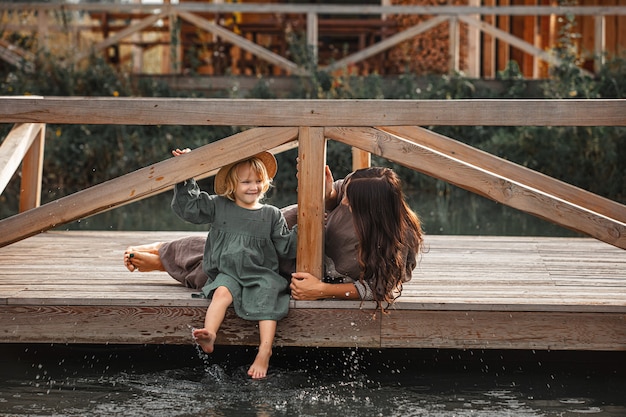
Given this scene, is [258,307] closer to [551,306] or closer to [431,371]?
[431,371]

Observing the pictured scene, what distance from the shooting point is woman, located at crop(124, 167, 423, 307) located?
15.3ft

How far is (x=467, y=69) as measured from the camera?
16.0m

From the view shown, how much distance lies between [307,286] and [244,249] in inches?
12.3

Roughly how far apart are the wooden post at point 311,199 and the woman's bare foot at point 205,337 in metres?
0.53

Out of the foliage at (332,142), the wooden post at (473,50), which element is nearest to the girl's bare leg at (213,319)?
the foliage at (332,142)

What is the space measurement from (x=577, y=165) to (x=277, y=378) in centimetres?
924

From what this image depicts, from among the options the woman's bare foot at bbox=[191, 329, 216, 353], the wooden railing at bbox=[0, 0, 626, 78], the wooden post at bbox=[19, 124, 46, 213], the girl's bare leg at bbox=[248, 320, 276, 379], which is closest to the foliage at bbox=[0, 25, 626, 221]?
the wooden railing at bbox=[0, 0, 626, 78]

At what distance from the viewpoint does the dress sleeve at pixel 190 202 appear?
15.5 ft

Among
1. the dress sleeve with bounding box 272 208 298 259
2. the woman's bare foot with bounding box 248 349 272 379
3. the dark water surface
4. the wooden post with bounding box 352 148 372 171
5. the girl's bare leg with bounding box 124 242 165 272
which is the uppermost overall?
the wooden post with bounding box 352 148 372 171

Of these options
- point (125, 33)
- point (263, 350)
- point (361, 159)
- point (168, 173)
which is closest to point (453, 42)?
point (125, 33)

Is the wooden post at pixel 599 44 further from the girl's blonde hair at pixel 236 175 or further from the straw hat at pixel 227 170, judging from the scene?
the girl's blonde hair at pixel 236 175

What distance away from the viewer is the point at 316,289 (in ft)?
15.5

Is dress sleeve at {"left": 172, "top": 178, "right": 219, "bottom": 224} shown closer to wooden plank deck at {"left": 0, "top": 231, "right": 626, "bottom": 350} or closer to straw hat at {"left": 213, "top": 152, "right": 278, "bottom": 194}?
straw hat at {"left": 213, "top": 152, "right": 278, "bottom": 194}

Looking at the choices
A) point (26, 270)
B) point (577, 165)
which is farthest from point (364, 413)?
point (577, 165)
